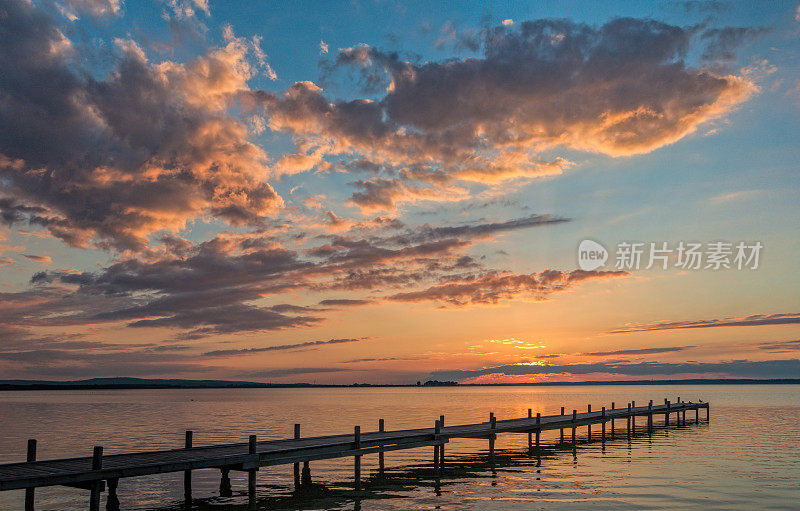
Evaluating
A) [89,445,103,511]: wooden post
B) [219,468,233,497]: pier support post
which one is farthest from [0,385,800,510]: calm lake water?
[89,445,103,511]: wooden post

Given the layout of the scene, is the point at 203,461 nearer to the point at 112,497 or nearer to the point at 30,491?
the point at 112,497

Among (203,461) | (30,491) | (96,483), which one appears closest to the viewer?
(96,483)

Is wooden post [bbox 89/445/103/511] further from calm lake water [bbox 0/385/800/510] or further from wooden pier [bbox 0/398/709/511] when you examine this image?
calm lake water [bbox 0/385/800/510]

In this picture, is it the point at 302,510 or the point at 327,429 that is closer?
the point at 302,510

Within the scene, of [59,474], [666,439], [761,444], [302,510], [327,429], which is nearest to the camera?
[59,474]

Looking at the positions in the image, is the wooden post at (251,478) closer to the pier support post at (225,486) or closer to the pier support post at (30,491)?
the pier support post at (225,486)

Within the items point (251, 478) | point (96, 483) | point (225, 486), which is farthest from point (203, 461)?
point (225, 486)

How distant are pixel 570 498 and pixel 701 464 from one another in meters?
13.9

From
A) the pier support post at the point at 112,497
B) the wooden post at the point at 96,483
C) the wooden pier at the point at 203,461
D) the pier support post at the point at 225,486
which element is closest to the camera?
the wooden pier at the point at 203,461

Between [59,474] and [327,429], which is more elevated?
[59,474]

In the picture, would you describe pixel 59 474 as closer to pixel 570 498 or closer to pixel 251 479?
pixel 251 479

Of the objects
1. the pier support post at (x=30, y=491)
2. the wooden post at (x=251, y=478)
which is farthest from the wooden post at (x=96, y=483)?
the wooden post at (x=251, y=478)

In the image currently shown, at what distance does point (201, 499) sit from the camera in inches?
1038

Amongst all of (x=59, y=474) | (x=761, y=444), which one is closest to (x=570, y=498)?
(x=59, y=474)
